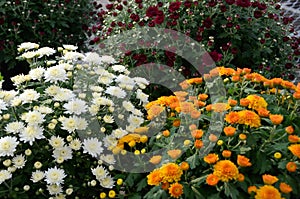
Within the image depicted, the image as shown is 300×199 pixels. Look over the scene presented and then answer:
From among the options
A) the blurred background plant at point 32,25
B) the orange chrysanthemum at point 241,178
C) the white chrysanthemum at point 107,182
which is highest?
the orange chrysanthemum at point 241,178

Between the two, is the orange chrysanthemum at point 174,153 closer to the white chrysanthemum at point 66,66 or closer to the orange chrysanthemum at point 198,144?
the orange chrysanthemum at point 198,144

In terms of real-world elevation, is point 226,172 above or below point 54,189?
above

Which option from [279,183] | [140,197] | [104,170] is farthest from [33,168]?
[279,183]

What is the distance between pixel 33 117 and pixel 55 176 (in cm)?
29

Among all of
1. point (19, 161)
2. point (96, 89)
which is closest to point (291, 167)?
point (96, 89)

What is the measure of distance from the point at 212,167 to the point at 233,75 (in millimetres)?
709

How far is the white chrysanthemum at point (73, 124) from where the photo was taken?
227cm

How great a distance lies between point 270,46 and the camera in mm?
3684

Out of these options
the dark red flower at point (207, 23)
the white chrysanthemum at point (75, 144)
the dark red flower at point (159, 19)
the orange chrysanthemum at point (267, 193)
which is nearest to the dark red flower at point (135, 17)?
the dark red flower at point (159, 19)

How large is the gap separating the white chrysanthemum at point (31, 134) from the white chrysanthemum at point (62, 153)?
10 centimetres

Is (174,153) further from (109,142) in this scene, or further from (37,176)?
(37,176)

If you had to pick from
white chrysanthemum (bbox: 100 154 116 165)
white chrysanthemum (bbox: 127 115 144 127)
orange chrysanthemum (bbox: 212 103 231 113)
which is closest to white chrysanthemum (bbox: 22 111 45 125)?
white chrysanthemum (bbox: 100 154 116 165)

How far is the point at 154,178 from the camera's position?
2049 mm

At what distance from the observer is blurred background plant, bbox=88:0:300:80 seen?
3.44m
